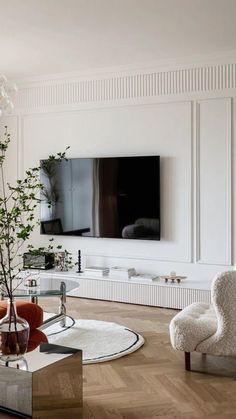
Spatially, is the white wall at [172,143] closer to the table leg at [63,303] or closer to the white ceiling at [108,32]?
the white ceiling at [108,32]

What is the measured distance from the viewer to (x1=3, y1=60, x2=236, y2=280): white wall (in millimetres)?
5500

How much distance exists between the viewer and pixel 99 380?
11.1 feet

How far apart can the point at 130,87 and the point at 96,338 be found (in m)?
3.09

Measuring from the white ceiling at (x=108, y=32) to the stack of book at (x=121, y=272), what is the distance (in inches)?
95.3

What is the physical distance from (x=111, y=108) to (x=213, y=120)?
1307mm

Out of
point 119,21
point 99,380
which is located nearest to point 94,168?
point 119,21

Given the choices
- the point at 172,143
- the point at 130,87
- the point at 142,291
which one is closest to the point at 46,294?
the point at 142,291

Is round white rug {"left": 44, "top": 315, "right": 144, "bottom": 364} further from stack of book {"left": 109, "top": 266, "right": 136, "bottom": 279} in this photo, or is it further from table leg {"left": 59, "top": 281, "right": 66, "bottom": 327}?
stack of book {"left": 109, "top": 266, "right": 136, "bottom": 279}

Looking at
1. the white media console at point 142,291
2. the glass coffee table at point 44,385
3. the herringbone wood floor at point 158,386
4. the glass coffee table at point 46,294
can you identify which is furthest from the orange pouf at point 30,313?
the white media console at point 142,291

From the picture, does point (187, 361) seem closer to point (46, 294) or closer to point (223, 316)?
point (223, 316)

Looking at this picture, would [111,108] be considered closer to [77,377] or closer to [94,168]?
[94,168]

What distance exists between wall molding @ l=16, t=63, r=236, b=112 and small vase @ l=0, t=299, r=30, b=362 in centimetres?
373

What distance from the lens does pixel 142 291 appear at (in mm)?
5602

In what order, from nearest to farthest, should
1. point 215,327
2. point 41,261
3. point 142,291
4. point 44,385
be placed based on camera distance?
point 44,385 → point 215,327 → point 142,291 → point 41,261
